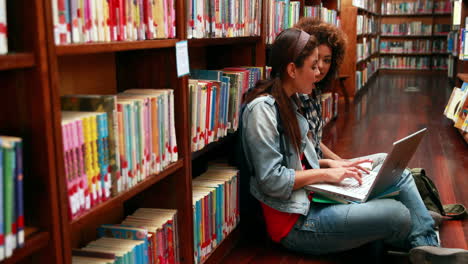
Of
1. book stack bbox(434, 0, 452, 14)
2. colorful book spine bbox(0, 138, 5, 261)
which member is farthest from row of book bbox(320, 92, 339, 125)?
book stack bbox(434, 0, 452, 14)

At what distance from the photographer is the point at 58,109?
1.02m

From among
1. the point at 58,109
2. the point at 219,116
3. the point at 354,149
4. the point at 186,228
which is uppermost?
the point at 58,109

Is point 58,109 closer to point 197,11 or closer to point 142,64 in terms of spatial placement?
point 142,64

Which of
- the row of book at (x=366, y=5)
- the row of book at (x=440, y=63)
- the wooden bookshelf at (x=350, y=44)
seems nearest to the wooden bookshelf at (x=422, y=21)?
the row of book at (x=440, y=63)

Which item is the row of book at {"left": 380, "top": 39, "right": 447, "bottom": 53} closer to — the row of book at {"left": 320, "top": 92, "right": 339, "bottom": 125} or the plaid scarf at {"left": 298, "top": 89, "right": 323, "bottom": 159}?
the row of book at {"left": 320, "top": 92, "right": 339, "bottom": 125}

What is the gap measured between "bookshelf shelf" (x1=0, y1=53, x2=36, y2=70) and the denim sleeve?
1.08 m

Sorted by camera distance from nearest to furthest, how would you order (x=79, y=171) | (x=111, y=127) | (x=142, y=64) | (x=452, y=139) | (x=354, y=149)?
(x=79, y=171) < (x=111, y=127) < (x=142, y=64) < (x=354, y=149) < (x=452, y=139)

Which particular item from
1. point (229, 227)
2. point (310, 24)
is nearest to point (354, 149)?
point (310, 24)

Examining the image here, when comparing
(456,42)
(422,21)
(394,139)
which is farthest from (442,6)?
(394,139)

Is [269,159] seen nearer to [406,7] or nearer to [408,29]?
[408,29]

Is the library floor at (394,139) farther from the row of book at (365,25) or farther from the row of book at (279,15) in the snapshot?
the row of book at (279,15)

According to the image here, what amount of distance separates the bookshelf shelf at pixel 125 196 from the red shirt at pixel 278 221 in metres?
0.56

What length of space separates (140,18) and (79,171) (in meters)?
0.49

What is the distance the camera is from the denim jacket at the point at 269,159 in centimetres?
192
